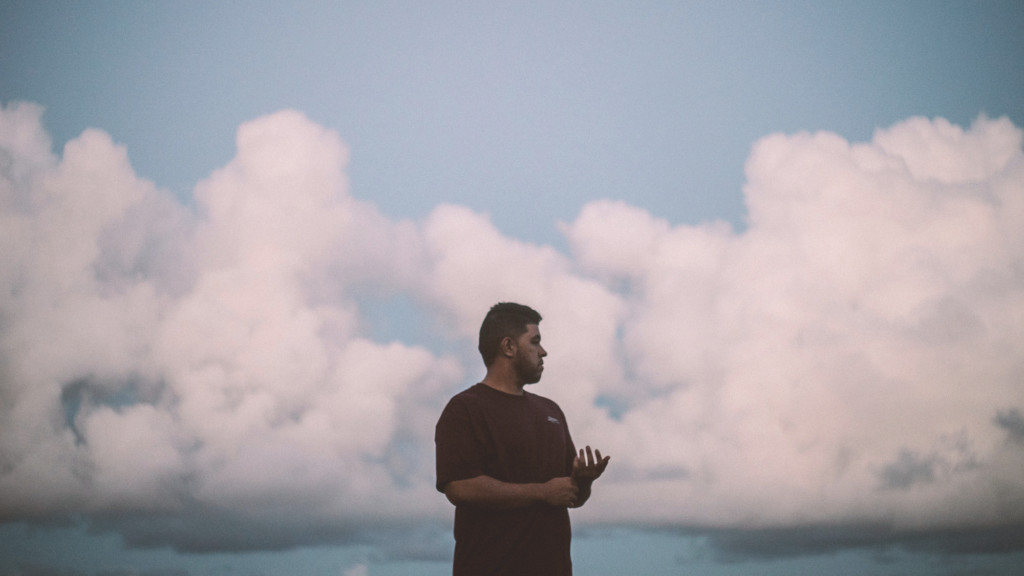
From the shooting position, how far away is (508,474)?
621cm

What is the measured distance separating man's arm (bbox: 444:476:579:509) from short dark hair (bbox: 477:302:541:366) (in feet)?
3.57

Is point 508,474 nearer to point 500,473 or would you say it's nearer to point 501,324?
point 500,473

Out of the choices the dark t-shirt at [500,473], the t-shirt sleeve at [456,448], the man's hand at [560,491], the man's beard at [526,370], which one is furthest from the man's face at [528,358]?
the man's hand at [560,491]

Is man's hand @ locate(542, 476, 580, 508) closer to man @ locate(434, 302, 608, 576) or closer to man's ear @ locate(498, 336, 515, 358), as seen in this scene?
man @ locate(434, 302, 608, 576)

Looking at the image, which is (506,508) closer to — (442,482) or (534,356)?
(442,482)

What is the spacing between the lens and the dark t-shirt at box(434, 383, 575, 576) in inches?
239

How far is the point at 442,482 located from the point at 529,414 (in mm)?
886

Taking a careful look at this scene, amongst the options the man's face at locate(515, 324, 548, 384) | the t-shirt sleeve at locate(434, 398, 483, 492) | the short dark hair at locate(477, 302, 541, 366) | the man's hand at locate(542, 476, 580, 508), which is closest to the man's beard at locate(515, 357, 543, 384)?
the man's face at locate(515, 324, 548, 384)

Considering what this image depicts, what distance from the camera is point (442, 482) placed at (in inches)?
241

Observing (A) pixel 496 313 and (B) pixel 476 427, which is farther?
(A) pixel 496 313

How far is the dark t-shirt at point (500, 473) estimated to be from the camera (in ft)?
19.9

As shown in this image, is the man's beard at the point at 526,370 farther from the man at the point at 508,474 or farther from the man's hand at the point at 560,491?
the man's hand at the point at 560,491

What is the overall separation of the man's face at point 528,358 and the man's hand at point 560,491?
859mm

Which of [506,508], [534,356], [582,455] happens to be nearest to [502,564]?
[506,508]
